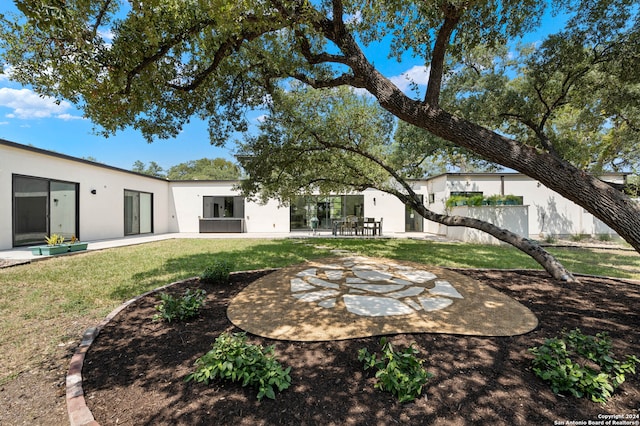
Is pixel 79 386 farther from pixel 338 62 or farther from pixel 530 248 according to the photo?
pixel 530 248

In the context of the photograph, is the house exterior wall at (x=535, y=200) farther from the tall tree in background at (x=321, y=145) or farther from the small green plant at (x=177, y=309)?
the small green plant at (x=177, y=309)

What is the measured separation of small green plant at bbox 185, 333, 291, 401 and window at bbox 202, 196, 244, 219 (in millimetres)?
15144

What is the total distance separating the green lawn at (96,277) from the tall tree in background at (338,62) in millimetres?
2746

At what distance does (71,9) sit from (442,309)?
5102 millimetres

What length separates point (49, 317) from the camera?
364cm

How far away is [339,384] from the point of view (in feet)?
6.91

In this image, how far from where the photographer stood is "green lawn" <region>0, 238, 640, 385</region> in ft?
10.2

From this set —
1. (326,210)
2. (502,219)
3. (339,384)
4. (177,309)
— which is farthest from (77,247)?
(502,219)

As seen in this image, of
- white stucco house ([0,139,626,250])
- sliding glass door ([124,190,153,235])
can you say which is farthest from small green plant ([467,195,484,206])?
sliding glass door ([124,190,153,235])

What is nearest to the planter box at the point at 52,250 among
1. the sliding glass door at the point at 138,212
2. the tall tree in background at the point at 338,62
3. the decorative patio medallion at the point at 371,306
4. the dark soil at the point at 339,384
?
the tall tree in background at the point at 338,62

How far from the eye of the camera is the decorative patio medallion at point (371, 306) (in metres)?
3.04

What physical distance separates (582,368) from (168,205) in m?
18.4

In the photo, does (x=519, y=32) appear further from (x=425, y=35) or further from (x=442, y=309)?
(x=442, y=309)

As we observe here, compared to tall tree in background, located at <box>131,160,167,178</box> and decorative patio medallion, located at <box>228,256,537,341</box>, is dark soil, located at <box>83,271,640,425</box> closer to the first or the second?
decorative patio medallion, located at <box>228,256,537,341</box>
